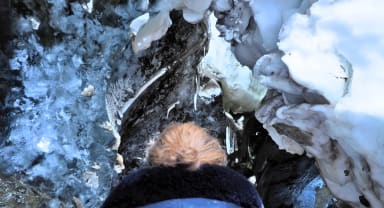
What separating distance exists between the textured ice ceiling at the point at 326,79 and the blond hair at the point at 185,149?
2.03 feet

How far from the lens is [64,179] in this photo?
3398 mm

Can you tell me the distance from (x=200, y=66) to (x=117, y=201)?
2027 mm

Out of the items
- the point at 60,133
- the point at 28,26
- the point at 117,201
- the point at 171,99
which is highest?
the point at 28,26

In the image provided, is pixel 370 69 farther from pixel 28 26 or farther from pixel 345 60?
pixel 28 26

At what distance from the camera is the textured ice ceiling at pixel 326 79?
2.45 meters

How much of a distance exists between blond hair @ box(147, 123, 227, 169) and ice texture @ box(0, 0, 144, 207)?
4.18 feet

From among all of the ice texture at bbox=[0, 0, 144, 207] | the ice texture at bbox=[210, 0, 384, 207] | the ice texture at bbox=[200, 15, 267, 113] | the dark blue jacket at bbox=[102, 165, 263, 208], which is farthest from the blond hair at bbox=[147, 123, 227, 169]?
the ice texture at bbox=[200, 15, 267, 113]

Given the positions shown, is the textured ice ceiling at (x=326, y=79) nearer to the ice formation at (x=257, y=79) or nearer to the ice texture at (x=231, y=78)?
the ice formation at (x=257, y=79)

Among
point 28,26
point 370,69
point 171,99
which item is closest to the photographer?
point 370,69

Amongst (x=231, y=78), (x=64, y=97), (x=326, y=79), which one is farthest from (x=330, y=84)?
(x=231, y=78)

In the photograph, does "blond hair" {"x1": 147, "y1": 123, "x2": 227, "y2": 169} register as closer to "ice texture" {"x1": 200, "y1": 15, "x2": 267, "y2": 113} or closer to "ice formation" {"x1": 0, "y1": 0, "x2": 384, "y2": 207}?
"ice formation" {"x1": 0, "y1": 0, "x2": 384, "y2": 207}

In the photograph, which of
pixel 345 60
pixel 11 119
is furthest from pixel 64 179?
pixel 345 60

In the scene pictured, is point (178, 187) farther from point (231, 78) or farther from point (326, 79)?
point (231, 78)

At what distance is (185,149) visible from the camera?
214 cm
